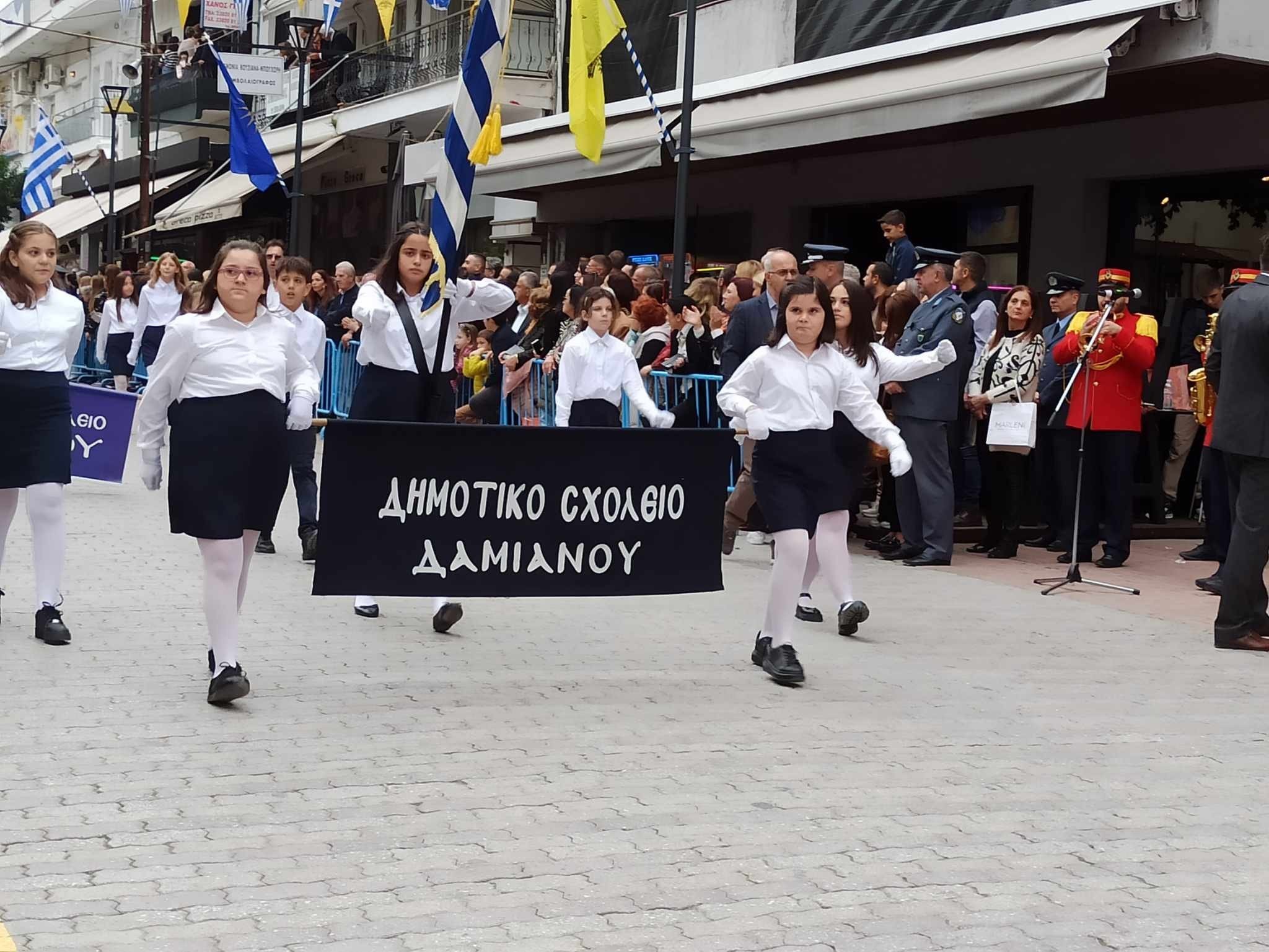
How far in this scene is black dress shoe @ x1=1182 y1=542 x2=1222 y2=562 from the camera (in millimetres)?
11805

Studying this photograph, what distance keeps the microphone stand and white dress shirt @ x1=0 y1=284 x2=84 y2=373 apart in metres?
5.81

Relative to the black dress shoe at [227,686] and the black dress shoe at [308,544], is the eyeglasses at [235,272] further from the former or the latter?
the black dress shoe at [308,544]

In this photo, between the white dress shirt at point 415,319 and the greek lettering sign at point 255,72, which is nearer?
the white dress shirt at point 415,319

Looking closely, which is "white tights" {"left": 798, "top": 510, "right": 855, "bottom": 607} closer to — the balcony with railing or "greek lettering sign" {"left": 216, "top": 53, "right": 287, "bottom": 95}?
the balcony with railing

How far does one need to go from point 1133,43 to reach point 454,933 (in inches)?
364

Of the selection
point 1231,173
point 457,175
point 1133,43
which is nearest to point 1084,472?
point 1133,43

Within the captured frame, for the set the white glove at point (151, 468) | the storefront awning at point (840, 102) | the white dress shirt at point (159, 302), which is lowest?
the white glove at point (151, 468)

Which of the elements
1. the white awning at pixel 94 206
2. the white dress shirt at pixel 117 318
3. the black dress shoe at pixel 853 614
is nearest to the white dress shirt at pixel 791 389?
the black dress shoe at pixel 853 614

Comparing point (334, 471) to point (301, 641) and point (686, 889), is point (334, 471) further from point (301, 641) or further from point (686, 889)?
point (686, 889)

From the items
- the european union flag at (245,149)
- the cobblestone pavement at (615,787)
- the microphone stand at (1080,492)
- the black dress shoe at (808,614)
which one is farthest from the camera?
the european union flag at (245,149)

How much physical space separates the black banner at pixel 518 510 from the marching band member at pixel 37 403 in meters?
1.77

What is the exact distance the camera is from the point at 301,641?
778 centimetres

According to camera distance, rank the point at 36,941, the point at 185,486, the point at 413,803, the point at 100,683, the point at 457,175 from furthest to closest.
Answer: the point at 457,175 < the point at 100,683 < the point at 185,486 < the point at 413,803 < the point at 36,941

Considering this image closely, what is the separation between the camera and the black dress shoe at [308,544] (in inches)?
408
